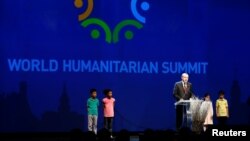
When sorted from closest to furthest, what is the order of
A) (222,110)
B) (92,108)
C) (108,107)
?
(92,108)
(108,107)
(222,110)

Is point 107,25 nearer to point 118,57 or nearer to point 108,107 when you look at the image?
point 118,57

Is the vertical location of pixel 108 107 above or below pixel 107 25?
below

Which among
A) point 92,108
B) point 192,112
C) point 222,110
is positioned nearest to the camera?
point 192,112

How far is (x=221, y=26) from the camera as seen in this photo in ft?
50.8

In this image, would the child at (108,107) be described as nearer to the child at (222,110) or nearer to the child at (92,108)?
the child at (92,108)

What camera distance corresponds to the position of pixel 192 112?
37.5ft

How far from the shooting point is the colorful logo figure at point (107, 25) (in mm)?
14727

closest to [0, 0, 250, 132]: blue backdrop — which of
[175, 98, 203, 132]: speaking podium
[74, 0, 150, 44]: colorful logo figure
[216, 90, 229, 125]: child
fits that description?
[74, 0, 150, 44]: colorful logo figure

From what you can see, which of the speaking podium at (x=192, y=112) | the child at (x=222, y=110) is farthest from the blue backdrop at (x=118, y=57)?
the speaking podium at (x=192, y=112)

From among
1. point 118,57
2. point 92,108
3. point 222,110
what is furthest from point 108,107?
point 222,110

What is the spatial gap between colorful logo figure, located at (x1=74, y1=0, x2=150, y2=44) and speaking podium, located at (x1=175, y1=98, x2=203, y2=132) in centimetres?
388

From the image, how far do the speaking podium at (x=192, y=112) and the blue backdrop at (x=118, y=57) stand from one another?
139 inches

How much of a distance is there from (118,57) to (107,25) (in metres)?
0.90

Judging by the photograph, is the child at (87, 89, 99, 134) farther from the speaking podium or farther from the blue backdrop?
the speaking podium
